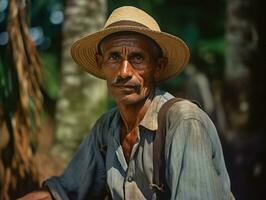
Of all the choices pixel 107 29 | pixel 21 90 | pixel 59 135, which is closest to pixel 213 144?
pixel 107 29

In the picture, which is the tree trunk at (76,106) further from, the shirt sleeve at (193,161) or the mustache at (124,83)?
the shirt sleeve at (193,161)

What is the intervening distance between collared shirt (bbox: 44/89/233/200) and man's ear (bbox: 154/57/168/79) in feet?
0.34

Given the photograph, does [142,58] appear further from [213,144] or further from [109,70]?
[213,144]

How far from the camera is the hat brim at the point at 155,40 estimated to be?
9.90ft

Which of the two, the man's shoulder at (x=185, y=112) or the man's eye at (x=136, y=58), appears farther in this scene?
A: the man's eye at (x=136, y=58)

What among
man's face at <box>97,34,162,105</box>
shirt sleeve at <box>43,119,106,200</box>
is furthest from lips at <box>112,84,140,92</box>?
shirt sleeve at <box>43,119,106,200</box>

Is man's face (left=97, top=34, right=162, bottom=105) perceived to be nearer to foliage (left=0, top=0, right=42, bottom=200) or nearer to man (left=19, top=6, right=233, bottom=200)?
man (left=19, top=6, right=233, bottom=200)

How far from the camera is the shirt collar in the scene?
303cm

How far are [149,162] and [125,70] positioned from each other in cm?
45

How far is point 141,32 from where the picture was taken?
301 cm

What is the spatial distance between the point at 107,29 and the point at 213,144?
2.48ft

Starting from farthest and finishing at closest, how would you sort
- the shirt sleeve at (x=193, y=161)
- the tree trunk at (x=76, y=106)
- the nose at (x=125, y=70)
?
the tree trunk at (x=76, y=106)
the nose at (x=125, y=70)
the shirt sleeve at (x=193, y=161)

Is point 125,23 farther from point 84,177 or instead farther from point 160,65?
point 84,177

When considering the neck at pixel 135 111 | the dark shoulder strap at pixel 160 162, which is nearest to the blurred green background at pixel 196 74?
the neck at pixel 135 111
